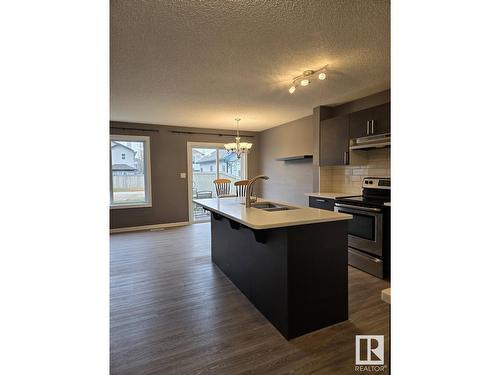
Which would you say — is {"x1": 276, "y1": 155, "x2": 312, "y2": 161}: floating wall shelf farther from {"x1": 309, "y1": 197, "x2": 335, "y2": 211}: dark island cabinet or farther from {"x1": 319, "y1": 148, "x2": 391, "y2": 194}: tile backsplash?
{"x1": 309, "y1": 197, "x2": 335, "y2": 211}: dark island cabinet

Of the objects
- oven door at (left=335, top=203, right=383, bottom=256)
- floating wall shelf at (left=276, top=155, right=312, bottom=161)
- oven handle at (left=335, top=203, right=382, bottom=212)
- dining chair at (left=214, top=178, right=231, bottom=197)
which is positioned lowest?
oven door at (left=335, top=203, right=383, bottom=256)

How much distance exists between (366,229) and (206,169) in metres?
4.34

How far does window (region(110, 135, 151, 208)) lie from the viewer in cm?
553

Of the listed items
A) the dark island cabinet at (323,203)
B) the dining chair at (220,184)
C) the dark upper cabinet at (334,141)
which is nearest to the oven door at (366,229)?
the dark island cabinet at (323,203)

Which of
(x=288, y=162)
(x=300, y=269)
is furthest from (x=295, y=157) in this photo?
(x=300, y=269)

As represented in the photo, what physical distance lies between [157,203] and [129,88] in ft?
9.95

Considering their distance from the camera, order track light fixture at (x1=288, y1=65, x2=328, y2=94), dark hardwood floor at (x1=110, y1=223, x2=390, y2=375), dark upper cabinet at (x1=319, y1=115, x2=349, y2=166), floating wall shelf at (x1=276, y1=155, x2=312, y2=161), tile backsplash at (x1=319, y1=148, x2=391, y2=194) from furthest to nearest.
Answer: floating wall shelf at (x1=276, y1=155, x2=312, y2=161) → dark upper cabinet at (x1=319, y1=115, x2=349, y2=166) → tile backsplash at (x1=319, y1=148, x2=391, y2=194) → track light fixture at (x1=288, y1=65, x2=328, y2=94) → dark hardwood floor at (x1=110, y1=223, x2=390, y2=375)

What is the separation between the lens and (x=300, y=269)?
195 centimetres

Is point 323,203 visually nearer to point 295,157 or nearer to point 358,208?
point 358,208

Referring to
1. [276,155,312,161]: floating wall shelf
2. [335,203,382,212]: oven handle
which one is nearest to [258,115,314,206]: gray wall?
[276,155,312,161]: floating wall shelf

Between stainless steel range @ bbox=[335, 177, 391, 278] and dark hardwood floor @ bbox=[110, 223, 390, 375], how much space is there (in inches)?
6.6
